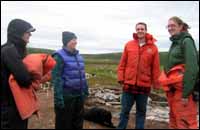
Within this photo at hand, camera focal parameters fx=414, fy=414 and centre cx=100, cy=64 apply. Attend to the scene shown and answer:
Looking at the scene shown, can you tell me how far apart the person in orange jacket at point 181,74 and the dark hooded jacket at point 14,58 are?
2261 millimetres

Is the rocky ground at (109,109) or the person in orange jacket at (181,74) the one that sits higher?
the person in orange jacket at (181,74)

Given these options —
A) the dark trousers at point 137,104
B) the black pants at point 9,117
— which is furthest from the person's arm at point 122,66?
the black pants at point 9,117

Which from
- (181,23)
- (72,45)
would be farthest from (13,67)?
(181,23)

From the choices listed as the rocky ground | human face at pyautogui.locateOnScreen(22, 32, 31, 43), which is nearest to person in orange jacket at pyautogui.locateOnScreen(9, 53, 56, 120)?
human face at pyautogui.locateOnScreen(22, 32, 31, 43)

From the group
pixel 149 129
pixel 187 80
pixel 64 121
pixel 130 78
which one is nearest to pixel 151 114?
pixel 149 129

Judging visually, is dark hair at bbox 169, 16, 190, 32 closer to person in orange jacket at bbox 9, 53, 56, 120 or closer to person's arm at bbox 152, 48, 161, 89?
person's arm at bbox 152, 48, 161, 89

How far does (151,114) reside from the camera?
1127 cm

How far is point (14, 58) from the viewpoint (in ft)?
15.8

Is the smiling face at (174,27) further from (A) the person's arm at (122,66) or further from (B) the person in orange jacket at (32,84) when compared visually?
(B) the person in orange jacket at (32,84)

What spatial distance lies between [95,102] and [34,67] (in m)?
7.95

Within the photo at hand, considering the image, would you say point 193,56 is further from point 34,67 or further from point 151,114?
point 151,114

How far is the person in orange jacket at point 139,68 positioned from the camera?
24.4ft

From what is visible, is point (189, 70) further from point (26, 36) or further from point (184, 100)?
point (26, 36)

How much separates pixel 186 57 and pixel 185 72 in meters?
0.22
